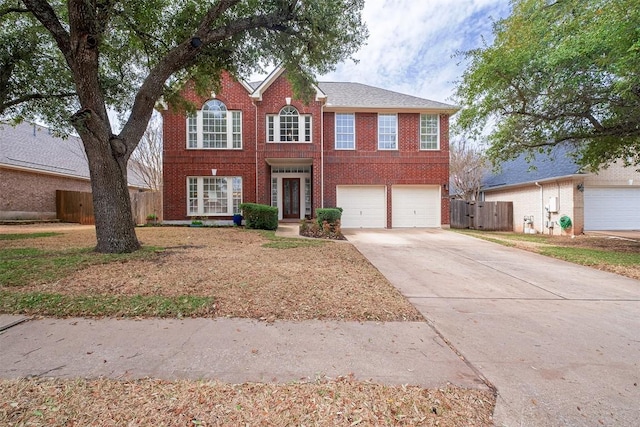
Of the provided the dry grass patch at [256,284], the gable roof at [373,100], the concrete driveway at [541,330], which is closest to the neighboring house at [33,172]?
the dry grass patch at [256,284]

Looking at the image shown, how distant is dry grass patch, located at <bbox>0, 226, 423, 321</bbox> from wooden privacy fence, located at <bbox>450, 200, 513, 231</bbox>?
41.1 ft

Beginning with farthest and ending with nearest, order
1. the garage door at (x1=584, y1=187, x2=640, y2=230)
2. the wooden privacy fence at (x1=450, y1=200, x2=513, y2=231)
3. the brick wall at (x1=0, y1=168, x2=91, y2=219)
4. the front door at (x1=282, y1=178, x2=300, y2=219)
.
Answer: the wooden privacy fence at (x1=450, y1=200, x2=513, y2=231) → the front door at (x1=282, y1=178, x2=300, y2=219) → the brick wall at (x1=0, y1=168, x2=91, y2=219) → the garage door at (x1=584, y1=187, x2=640, y2=230)

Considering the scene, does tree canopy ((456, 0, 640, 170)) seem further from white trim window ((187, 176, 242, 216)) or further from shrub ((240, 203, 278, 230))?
white trim window ((187, 176, 242, 216))

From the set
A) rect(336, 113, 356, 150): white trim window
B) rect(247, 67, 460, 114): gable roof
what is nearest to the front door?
rect(336, 113, 356, 150): white trim window

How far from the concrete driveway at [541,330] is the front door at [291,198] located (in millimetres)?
9991

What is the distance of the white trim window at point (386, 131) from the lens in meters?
15.3

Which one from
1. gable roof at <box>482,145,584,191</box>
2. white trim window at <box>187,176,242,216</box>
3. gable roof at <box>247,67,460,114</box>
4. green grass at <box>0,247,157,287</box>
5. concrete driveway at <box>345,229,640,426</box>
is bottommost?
concrete driveway at <box>345,229,640,426</box>

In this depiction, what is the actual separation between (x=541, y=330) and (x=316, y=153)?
12.4 meters

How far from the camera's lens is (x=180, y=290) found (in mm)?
4250

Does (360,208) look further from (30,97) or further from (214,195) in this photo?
(30,97)

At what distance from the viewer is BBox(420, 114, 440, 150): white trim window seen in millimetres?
15328

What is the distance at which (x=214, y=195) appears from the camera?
15203 millimetres

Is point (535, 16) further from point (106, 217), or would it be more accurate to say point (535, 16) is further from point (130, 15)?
point (106, 217)

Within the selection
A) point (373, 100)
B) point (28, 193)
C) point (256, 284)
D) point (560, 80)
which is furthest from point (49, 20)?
point (28, 193)
